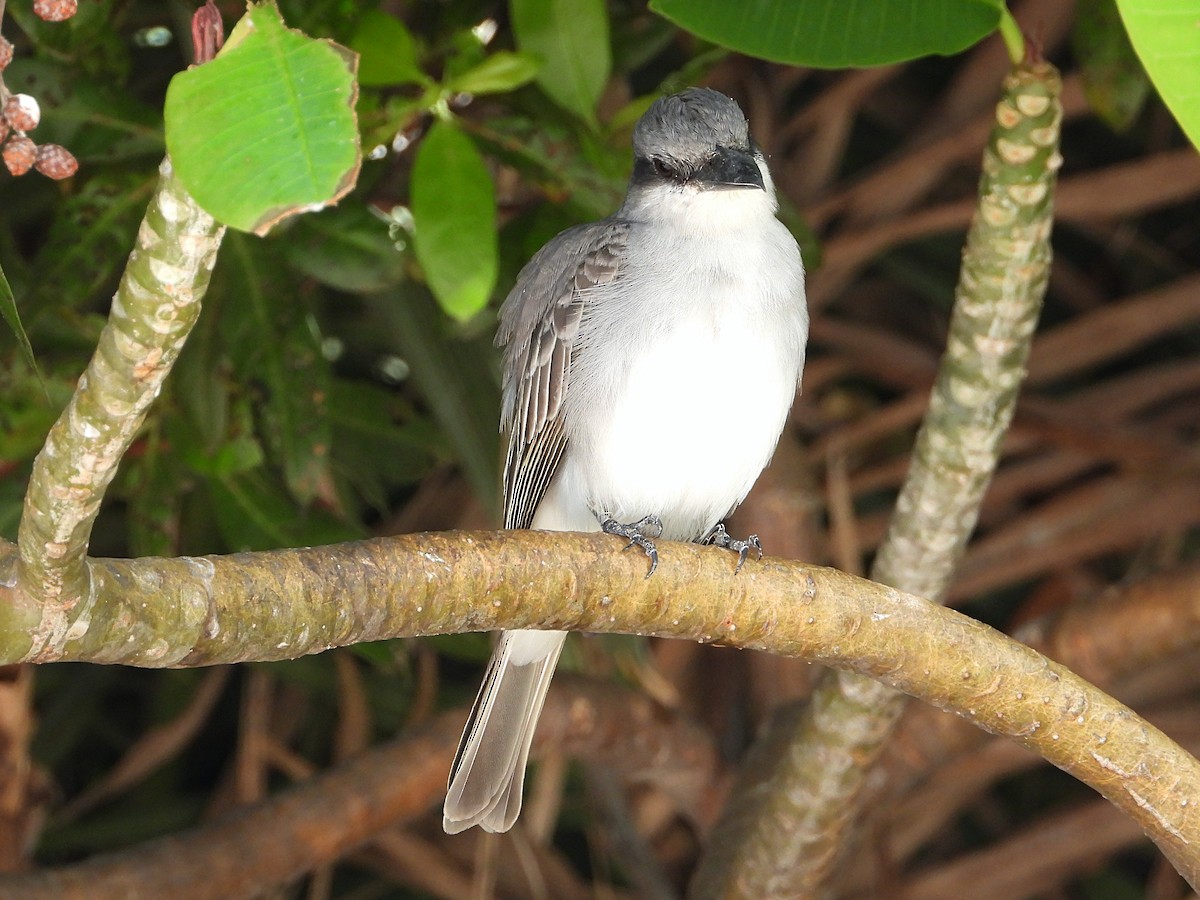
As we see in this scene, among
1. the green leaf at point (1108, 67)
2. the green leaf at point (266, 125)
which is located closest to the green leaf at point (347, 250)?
the green leaf at point (266, 125)

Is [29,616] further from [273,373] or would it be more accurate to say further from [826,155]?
[826,155]

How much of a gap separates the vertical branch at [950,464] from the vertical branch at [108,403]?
126 centimetres

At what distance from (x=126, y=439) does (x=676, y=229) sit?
138cm

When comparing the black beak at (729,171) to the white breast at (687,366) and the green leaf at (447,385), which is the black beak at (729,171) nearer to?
the white breast at (687,366)

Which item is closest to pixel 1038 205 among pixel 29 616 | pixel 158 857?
pixel 29 616

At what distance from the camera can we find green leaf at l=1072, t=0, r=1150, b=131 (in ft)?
9.09

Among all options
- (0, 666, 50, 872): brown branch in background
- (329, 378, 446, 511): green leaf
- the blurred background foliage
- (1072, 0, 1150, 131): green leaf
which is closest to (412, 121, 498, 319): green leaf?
the blurred background foliage

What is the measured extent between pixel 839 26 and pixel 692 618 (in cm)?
82

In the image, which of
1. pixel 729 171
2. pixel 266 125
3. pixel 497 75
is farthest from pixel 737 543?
pixel 266 125

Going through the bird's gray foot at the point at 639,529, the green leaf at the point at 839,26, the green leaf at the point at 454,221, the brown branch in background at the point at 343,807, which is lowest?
the brown branch in background at the point at 343,807

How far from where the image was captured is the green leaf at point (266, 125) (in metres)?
1.11

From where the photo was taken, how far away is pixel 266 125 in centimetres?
115

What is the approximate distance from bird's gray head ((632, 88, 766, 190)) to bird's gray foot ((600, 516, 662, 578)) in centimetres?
59

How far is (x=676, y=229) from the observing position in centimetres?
249
